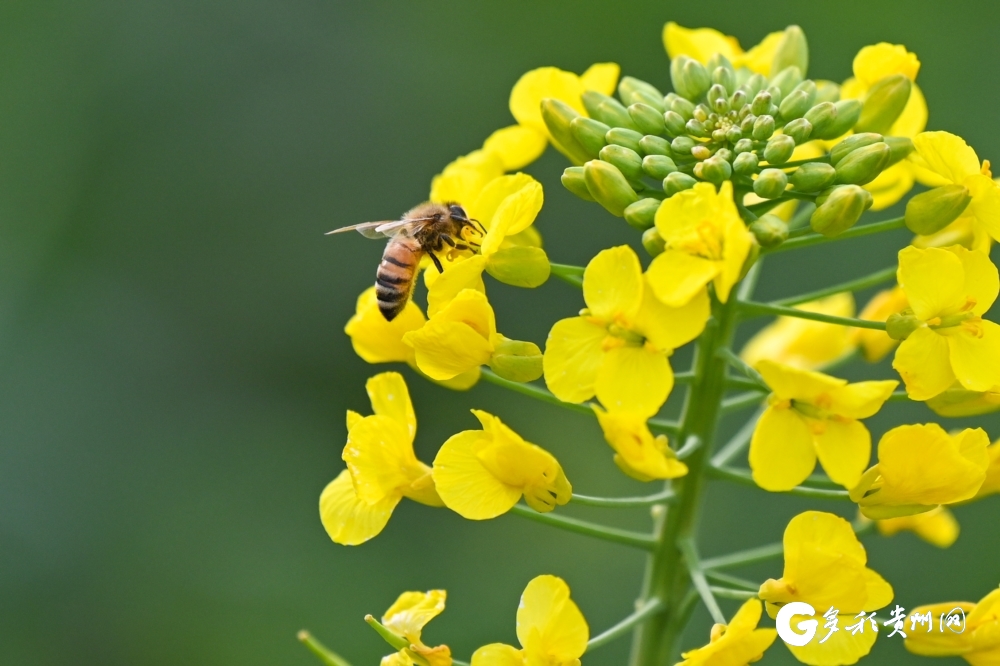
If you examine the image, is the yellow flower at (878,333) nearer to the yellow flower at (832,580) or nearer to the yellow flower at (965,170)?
the yellow flower at (965,170)

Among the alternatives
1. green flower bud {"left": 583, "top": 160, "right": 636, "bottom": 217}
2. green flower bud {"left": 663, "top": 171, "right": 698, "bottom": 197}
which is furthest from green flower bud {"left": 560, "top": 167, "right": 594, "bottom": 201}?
green flower bud {"left": 663, "top": 171, "right": 698, "bottom": 197}

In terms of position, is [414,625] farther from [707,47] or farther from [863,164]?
[707,47]

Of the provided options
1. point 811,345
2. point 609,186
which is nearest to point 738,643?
point 609,186

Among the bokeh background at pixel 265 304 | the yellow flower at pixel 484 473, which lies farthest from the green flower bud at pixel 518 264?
the bokeh background at pixel 265 304

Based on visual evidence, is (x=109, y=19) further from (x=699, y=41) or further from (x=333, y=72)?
(x=699, y=41)

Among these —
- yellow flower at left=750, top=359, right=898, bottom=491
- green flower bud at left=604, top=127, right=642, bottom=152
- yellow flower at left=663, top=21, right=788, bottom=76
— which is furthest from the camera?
yellow flower at left=663, top=21, right=788, bottom=76

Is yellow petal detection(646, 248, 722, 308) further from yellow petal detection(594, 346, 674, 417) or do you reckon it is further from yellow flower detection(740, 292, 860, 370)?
yellow flower detection(740, 292, 860, 370)
